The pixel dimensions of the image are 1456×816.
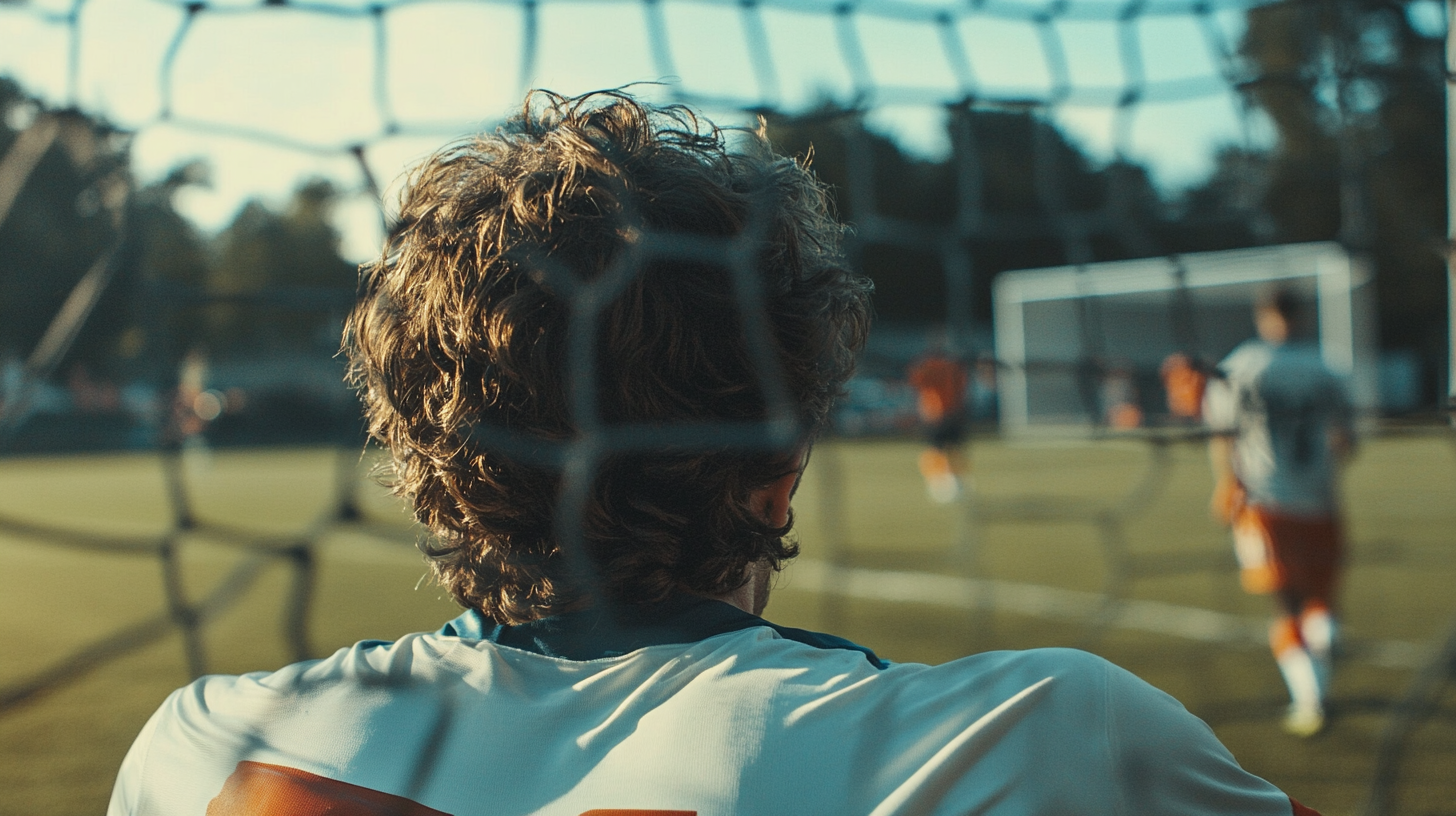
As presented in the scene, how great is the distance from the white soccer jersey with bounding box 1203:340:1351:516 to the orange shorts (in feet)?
0.15

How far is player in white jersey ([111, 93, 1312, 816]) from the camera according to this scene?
774 millimetres

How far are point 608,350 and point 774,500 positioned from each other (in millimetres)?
239

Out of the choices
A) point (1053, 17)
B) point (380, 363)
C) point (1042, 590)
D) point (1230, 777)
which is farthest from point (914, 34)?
point (1042, 590)

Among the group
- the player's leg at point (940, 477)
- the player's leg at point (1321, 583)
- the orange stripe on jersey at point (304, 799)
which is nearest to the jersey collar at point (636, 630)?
the orange stripe on jersey at point (304, 799)

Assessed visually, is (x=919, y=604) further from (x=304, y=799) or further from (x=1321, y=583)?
(x=304, y=799)

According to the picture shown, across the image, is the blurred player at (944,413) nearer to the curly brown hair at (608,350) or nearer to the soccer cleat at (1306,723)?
the soccer cleat at (1306,723)

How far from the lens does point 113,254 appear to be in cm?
156

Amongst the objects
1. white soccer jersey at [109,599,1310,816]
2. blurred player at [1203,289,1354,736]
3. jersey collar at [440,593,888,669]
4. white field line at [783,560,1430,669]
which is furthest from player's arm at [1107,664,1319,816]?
white field line at [783,560,1430,669]

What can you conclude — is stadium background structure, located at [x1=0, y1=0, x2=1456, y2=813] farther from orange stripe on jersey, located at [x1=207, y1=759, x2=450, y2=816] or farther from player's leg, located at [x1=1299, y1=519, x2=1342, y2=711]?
player's leg, located at [x1=1299, y1=519, x2=1342, y2=711]

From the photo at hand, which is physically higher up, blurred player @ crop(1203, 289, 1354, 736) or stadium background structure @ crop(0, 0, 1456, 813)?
stadium background structure @ crop(0, 0, 1456, 813)

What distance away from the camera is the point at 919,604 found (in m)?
5.70

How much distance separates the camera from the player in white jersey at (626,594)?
30.5 inches

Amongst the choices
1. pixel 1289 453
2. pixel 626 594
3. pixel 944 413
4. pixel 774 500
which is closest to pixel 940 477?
pixel 944 413

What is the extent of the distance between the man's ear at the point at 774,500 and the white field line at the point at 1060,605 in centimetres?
401
